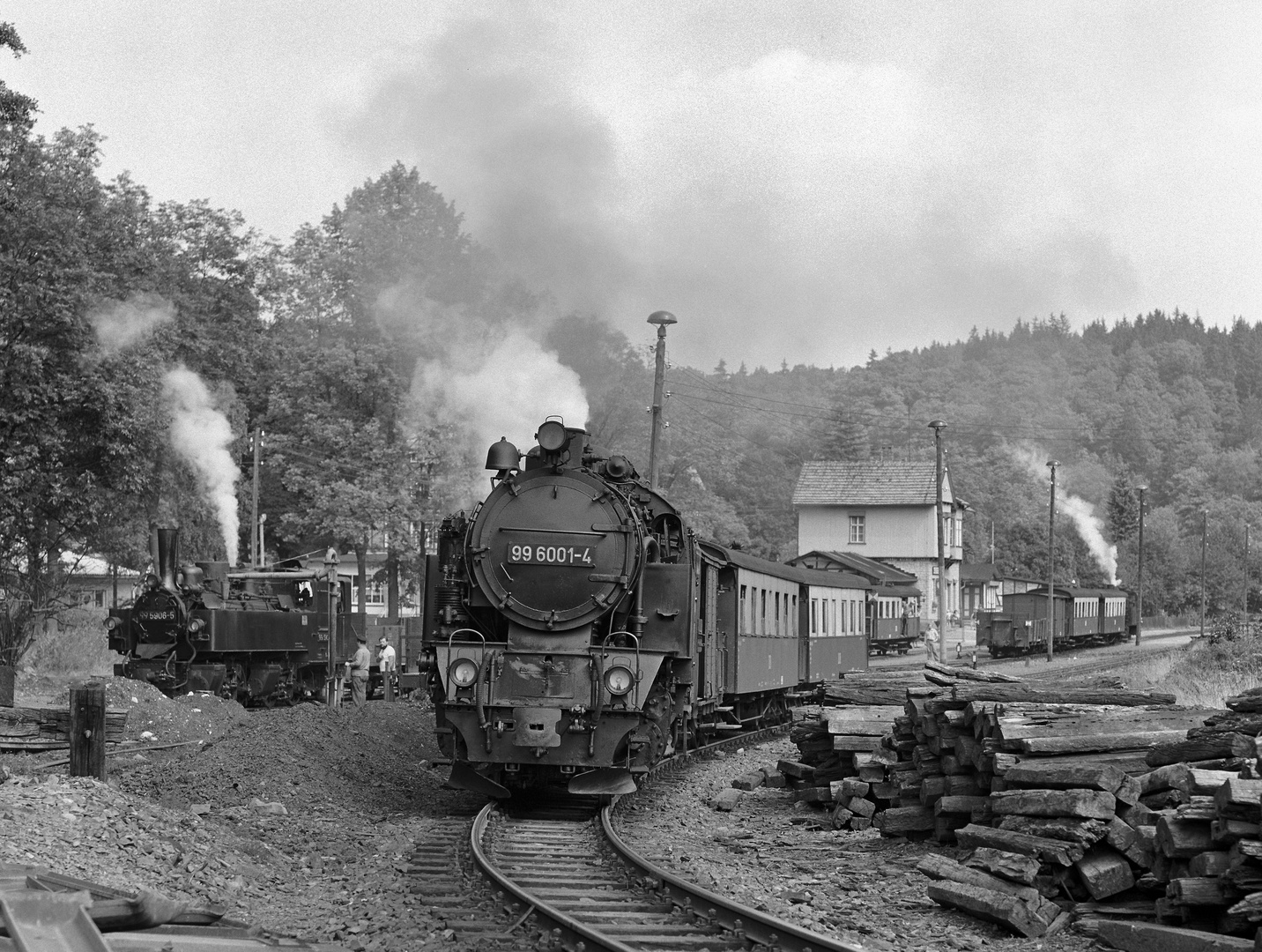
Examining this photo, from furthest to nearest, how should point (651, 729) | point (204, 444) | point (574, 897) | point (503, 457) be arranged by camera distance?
point (204, 444), point (503, 457), point (651, 729), point (574, 897)

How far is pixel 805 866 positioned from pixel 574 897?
2.40 meters

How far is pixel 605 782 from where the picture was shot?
12.4 metres

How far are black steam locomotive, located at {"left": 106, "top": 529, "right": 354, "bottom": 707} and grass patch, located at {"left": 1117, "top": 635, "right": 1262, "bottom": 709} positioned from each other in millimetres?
14698

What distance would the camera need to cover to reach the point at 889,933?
26.0 feet

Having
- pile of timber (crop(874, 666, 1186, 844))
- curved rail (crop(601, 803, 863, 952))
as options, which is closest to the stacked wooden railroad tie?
pile of timber (crop(874, 666, 1186, 844))

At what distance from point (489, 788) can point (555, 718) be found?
3.73 ft

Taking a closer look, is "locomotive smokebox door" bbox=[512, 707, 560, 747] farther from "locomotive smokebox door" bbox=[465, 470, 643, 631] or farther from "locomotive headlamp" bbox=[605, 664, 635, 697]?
"locomotive smokebox door" bbox=[465, 470, 643, 631]

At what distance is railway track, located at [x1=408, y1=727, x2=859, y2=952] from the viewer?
746cm

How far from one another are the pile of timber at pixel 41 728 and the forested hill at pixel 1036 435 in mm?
A: 31819

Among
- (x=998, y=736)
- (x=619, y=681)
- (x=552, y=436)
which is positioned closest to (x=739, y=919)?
(x=998, y=736)

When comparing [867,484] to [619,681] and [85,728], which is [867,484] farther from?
[85,728]

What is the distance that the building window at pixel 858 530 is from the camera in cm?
7000

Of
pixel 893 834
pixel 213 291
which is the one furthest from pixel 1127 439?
pixel 893 834

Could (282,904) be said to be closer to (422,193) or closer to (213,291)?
(422,193)
